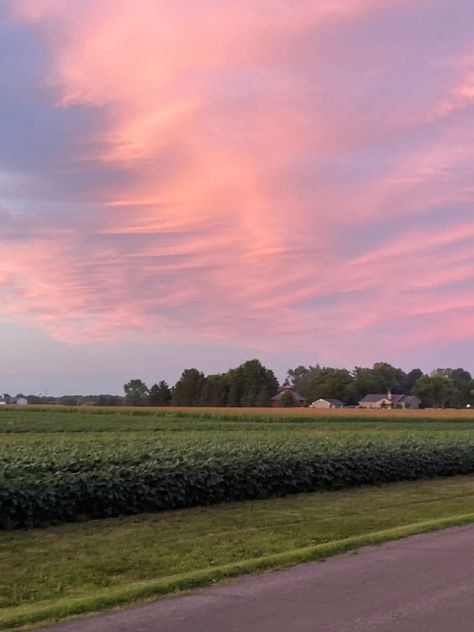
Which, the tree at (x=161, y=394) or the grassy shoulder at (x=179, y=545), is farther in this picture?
the tree at (x=161, y=394)

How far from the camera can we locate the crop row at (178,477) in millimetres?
12485

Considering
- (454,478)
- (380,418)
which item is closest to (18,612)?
(454,478)

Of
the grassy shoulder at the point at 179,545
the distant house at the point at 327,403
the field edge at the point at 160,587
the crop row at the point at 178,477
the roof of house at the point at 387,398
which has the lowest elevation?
the grassy shoulder at the point at 179,545

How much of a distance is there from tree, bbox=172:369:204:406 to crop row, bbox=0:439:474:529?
144 metres

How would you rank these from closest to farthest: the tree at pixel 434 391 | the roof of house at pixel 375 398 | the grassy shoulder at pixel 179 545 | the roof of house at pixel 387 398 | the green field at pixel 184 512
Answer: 1. the grassy shoulder at pixel 179 545
2. the green field at pixel 184 512
3. the roof of house at pixel 387 398
4. the tree at pixel 434 391
5. the roof of house at pixel 375 398

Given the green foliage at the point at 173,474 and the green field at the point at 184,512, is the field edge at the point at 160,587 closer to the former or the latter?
the green field at the point at 184,512

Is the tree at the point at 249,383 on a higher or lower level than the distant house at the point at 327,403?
higher

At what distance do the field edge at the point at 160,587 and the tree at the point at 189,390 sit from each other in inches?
6113

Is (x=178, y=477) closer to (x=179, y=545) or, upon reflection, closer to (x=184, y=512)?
(x=184, y=512)

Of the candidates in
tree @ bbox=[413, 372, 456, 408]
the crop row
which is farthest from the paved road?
tree @ bbox=[413, 372, 456, 408]

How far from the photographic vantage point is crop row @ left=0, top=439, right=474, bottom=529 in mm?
12485

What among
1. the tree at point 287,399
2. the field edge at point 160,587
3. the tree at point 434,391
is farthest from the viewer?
the tree at point 434,391

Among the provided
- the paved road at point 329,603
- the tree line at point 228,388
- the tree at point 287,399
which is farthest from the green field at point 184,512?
the tree line at point 228,388

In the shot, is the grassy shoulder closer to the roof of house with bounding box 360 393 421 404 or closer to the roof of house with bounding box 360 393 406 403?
the roof of house with bounding box 360 393 421 404
